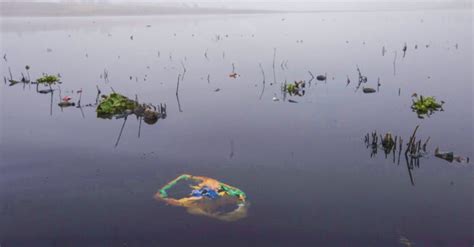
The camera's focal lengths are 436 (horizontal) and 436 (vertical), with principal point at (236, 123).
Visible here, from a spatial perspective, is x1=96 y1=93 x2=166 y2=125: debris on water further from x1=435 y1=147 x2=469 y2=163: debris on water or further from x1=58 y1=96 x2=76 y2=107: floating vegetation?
x1=435 y1=147 x2=469 y2=163: debris on water

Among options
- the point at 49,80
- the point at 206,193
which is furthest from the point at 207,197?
the point at 49,80

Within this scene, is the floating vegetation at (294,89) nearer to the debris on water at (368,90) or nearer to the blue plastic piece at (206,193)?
the debris on water at (368,90)

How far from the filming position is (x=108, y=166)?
43.5 feet

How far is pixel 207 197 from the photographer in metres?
11.0

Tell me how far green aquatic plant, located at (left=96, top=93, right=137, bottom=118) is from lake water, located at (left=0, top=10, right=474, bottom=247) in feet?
1.65

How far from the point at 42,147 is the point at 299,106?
11.0m

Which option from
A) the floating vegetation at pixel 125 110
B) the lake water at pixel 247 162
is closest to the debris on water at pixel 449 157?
the lake water at pixel 247 162

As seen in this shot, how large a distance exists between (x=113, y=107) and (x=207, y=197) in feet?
31.4

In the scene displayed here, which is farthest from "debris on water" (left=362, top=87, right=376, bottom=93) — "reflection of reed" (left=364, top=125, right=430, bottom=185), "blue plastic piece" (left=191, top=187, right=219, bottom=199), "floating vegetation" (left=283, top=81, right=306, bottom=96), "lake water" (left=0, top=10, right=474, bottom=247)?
"blue plastic piece" (left=191, top=187, right=219, bottom=199)

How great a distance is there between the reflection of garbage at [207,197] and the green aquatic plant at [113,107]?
7.96 metres

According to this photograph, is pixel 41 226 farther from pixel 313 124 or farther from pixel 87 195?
pixel 313 124

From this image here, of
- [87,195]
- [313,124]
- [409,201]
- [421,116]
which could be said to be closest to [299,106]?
[313,124]

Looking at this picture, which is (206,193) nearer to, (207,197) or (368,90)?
(207,197)

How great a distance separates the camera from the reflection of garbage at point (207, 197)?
33.8 ft
